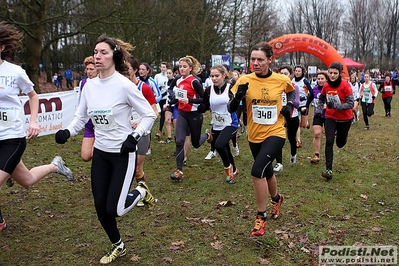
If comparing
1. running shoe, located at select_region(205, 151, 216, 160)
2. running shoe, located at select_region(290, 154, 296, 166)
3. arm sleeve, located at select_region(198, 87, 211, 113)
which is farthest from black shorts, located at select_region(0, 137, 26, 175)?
running shoe, located at select_region(290, 154, 296, 166)

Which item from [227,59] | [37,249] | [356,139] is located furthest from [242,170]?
Answer: [227,59]

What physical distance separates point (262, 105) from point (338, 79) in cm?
272

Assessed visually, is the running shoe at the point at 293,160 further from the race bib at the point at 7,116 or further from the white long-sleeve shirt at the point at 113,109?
the race bib at the point at 7,116

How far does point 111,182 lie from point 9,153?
115 cm

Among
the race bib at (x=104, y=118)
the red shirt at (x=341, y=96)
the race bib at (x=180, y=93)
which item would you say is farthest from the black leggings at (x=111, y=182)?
the red shirt at (x=341, y=96)

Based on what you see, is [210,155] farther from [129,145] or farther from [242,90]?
[129,145]

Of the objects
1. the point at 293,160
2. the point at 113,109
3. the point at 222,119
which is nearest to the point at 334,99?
the point at 293,160

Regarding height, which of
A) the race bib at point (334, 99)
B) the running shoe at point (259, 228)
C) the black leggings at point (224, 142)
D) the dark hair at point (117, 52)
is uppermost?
the dark hair at point (117, 52)

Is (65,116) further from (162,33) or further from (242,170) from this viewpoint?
(162,33)

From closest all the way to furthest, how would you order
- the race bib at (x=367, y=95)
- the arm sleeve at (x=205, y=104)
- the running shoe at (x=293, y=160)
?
1. the arm sleeve at (x=205, y=104)
2. the running shoe at (x=293, y=160)
3. the race bib at (x=367, y=95)

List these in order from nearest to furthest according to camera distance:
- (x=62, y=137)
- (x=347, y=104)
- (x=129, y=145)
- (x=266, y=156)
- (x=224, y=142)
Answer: (x=129, y=145)
(x=62, y=137)
(x=266, y=156)
(x=224, y=142)
(x=347, y=104)

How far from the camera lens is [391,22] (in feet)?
196
